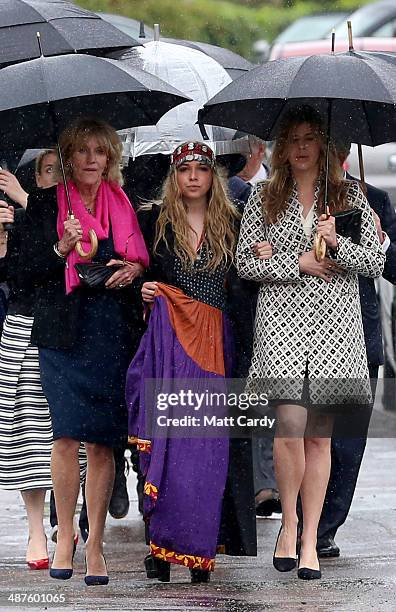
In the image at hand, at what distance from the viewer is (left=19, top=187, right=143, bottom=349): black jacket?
7156 mm

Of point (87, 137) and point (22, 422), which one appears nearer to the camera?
point (87, 137)

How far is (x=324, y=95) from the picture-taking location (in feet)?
22.8

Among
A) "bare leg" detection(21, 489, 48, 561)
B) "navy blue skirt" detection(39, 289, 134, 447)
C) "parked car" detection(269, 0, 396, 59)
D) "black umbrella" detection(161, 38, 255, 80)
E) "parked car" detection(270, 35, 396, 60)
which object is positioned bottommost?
"bare leg" detection(21, 489, 48, 561)

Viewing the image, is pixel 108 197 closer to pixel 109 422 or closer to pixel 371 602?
pixel 109 422

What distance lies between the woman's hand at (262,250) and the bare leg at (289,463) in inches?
26.2

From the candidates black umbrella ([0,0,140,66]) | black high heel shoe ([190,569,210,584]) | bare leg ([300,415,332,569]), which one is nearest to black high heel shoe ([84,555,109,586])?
black high heel shoe ([190,569,210,584])

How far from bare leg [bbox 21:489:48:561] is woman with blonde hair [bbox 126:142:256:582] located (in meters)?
0.63

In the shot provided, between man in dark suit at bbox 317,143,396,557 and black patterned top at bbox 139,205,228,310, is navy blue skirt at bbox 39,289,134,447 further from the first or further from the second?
man in dark suit at bbox 317,143,396,557

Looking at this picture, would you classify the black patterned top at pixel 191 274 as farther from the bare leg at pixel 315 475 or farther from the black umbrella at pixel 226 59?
the black umbrella at pixel 226 59

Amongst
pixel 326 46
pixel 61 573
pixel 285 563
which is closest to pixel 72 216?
pixel 61 573

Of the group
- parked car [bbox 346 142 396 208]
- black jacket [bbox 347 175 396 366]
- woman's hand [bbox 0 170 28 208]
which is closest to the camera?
woman's hand [bbox 0 170 28 208]

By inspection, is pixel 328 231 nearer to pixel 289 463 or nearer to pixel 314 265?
pixel 314 265

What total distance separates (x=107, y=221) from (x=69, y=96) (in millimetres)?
600

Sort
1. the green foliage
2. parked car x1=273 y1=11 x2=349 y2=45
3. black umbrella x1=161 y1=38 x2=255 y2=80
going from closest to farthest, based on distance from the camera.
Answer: black umbrella x1=161 y1=38 x2=255 y2=80
parked car x1=273 y1=11 x2=349 y2=45
the green foliage
